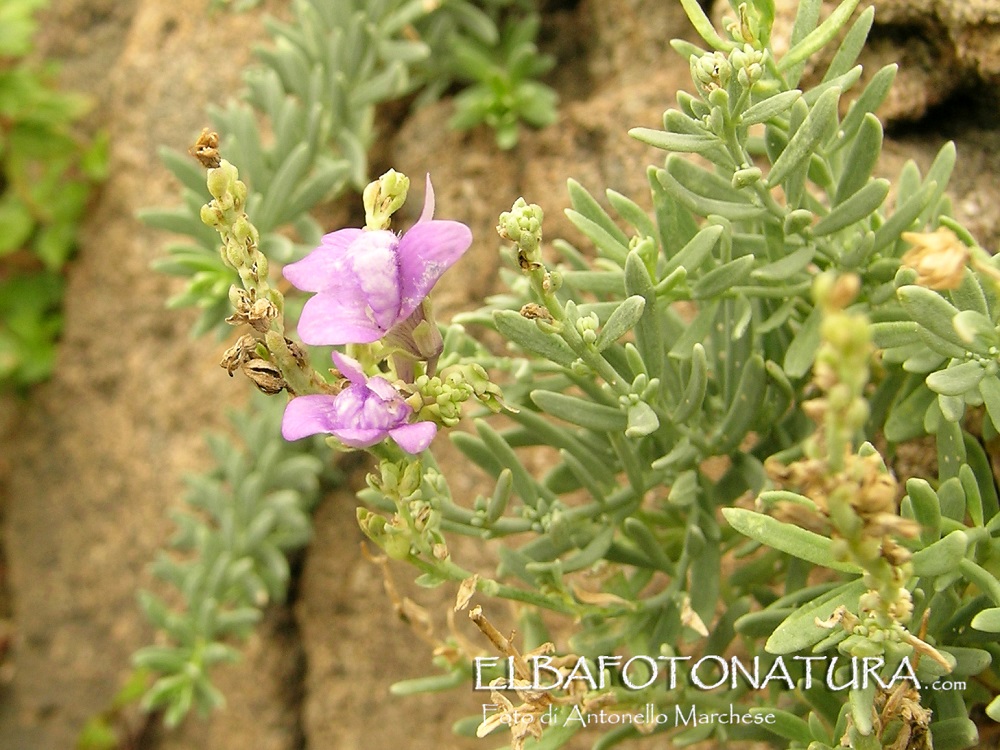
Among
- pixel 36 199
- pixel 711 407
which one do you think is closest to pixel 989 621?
pixel 711 407

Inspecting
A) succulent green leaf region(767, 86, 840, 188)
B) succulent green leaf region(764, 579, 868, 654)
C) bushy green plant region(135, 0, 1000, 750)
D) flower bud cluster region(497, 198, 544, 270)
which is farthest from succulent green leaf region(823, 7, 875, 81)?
succulent green leaf region(764, 579, 868, 654)

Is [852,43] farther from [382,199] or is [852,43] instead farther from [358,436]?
[358,436]

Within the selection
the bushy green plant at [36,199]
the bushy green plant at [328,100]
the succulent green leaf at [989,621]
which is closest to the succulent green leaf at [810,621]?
the succulent green leaf at [989,621]

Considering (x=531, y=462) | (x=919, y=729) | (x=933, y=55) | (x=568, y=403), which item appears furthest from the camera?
(x=531, y=462)

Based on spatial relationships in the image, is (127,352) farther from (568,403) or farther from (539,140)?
(568,403)

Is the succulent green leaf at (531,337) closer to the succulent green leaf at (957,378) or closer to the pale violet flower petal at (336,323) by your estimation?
the pale violet flower petal at (336,323)

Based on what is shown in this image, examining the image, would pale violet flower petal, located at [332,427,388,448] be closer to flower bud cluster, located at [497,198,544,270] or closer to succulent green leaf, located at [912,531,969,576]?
flower bud cluster, located at [497,198,544,270]

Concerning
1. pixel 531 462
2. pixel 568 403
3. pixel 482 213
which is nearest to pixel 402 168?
pixel 482 213

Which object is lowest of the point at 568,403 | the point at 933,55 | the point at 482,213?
the point at 568,403
